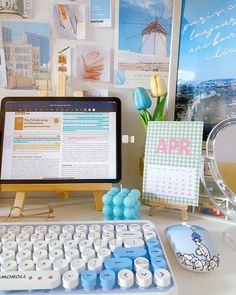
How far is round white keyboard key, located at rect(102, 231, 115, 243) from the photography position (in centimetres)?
47

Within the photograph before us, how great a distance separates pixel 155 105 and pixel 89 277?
54 centimetres

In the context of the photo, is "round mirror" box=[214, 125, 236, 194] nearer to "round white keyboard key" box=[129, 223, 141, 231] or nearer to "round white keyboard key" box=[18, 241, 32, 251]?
"round white keyboard key" box=[129, 223, 141, 231]

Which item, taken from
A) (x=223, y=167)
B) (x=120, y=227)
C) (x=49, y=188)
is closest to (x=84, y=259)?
(x=120, y=227)

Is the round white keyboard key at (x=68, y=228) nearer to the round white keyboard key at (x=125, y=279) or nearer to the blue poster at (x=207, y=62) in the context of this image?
the round white keyboard key at (x=125, y=279)

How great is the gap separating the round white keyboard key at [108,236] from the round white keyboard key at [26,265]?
0.12m

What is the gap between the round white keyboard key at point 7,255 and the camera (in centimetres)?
41

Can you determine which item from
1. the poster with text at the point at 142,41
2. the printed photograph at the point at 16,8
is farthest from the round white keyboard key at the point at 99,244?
the printed photograph at the point at 16,8

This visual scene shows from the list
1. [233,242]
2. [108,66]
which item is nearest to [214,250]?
[233,242]

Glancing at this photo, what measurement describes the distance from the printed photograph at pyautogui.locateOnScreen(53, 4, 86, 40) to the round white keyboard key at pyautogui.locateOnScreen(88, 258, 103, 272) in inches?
23.7

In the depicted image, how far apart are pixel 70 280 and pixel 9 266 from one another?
95mm

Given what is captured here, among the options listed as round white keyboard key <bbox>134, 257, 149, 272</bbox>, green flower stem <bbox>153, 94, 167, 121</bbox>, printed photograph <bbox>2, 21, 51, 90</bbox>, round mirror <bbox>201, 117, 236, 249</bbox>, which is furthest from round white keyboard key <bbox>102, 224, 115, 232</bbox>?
printed photograph <bbox>2, 21, 51, 90</bbox>

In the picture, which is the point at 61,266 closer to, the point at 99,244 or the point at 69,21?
the point at 99,244

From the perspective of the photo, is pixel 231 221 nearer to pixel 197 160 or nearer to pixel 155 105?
pixel 197 160

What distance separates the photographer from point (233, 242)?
1.81 ft
